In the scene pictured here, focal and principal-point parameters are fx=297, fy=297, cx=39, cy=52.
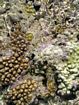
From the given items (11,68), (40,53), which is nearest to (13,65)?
(11,68)

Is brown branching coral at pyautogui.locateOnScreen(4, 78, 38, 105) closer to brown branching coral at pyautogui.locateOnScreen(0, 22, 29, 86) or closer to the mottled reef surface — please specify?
the mottled reef surface

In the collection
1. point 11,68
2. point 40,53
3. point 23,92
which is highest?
point 40,53

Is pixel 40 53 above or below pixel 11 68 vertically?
above

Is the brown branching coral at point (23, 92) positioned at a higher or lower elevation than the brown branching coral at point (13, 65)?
lower

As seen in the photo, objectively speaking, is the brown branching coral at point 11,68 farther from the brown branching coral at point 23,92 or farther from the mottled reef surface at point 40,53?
the brown branching coral at point 23,92

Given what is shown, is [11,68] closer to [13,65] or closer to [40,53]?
[13,65]

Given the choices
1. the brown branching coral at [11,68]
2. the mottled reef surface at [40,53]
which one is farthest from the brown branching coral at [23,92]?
the brown branching coral at [11,68]

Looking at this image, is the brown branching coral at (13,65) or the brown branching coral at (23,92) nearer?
the brown branching coral at (23,92)
